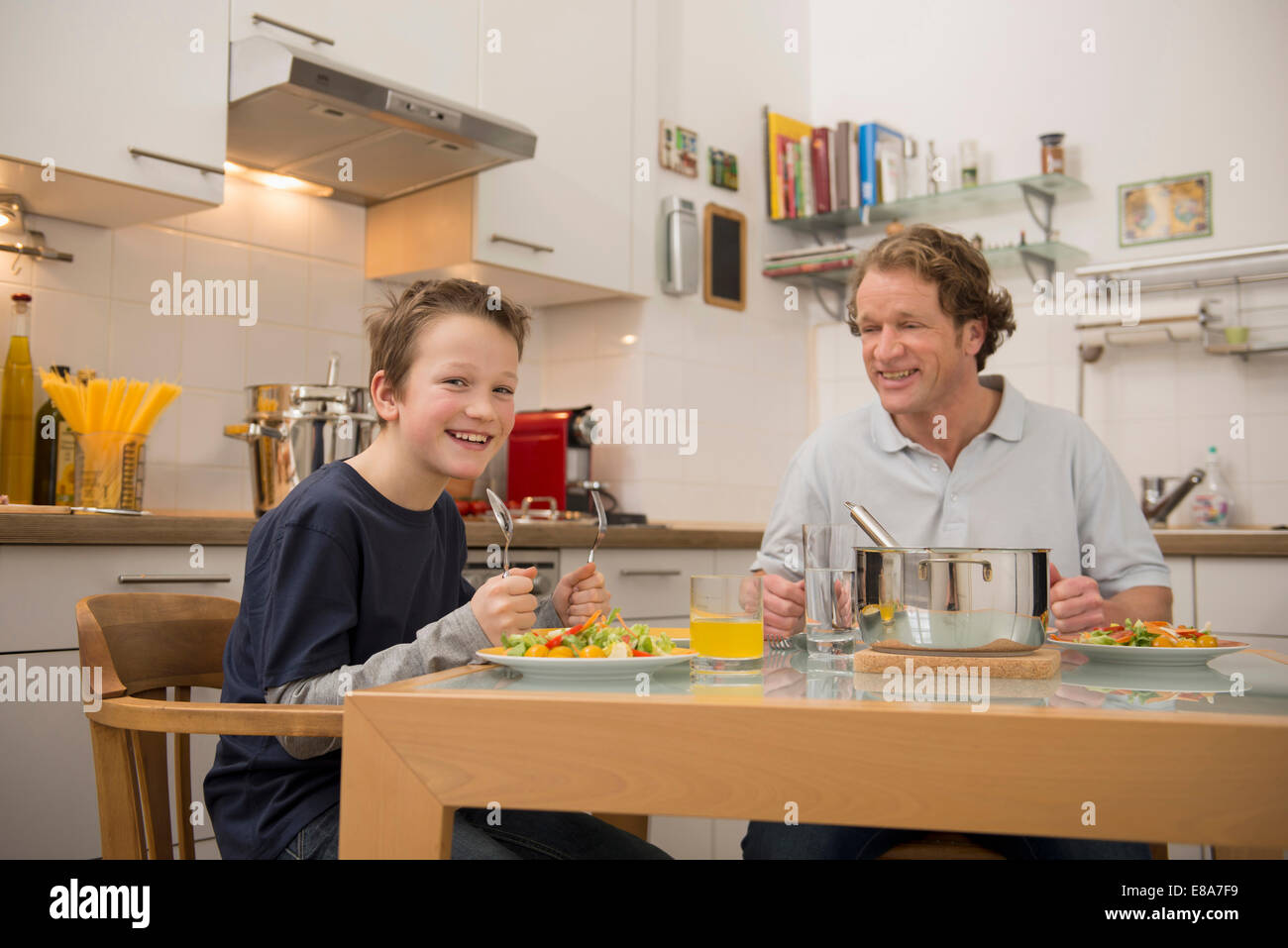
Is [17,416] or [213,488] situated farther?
[213,488]

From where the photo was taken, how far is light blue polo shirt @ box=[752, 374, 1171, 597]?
5.53ft

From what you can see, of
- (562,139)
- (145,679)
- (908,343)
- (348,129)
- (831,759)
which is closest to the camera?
(831,759)

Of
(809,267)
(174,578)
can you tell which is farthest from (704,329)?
(174,578)

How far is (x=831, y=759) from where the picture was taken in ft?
2.58

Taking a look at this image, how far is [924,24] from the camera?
12.6ft

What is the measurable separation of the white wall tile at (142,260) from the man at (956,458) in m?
1.58

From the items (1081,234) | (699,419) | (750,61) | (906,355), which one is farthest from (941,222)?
(906,355)

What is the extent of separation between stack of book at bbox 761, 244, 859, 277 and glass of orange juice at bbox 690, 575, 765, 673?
2.63 metres

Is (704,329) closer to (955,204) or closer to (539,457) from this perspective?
(539,457)

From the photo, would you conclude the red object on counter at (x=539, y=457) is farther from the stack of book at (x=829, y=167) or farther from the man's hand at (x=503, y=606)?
the man's hand at (x=503, y=606)

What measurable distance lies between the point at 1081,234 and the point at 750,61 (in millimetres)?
1250

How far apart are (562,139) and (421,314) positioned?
1848 millimetres

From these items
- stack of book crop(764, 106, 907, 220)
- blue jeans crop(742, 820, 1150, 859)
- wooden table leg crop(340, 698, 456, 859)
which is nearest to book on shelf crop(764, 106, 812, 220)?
stack of book crop(764, 106, 907, 220)

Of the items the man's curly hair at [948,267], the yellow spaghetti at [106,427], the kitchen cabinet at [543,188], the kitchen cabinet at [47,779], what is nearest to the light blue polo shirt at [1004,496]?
the man's curly hair at [948,267]
